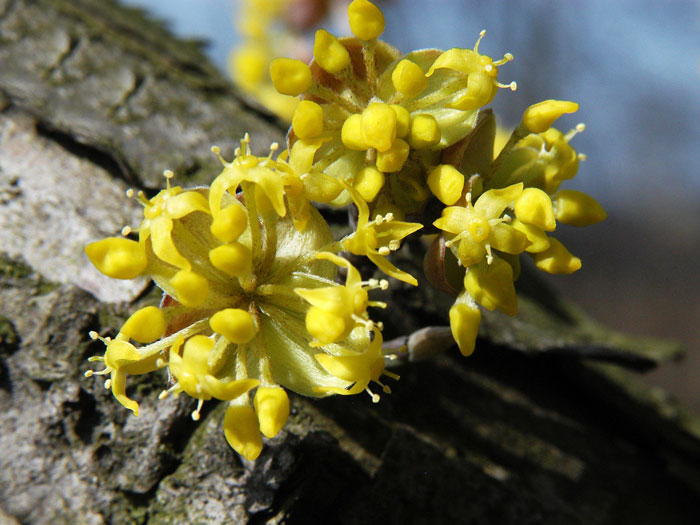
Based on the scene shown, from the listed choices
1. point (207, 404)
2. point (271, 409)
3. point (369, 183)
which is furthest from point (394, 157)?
point (207, 404)

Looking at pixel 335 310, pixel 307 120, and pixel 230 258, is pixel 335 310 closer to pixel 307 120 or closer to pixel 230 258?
pixel 230 258

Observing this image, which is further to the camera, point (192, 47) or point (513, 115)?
point (513, 115)

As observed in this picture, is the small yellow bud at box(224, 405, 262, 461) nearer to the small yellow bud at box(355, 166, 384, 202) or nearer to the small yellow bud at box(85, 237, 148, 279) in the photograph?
the small yellow bud at box(85, 237, 148, 279)

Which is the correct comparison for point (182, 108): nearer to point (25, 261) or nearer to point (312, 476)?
point (25, 261)

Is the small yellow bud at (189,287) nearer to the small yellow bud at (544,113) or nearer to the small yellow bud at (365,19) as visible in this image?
the small yellow bud at (365,19)

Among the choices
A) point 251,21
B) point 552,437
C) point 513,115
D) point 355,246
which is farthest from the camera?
point 513,115

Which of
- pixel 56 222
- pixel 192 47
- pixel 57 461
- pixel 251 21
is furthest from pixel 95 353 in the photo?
pixel 251 21
